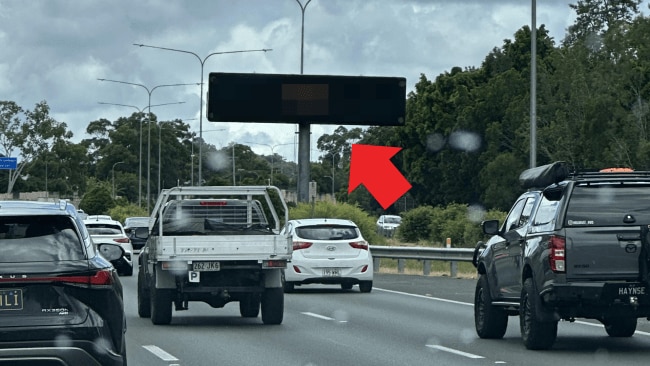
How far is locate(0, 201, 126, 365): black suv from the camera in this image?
32.5 ft

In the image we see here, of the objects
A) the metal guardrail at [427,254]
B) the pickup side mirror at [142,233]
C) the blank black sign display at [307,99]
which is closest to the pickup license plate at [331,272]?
the metal guardrail at [427,254]

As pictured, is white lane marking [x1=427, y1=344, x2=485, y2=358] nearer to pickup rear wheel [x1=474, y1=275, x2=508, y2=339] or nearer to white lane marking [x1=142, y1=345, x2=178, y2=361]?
pickup rear wheel [x1=474, y1=275, x2=508, y2=339]

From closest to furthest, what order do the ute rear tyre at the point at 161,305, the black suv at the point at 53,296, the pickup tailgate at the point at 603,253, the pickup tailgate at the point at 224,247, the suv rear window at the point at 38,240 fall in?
1. the black suv at the point at 53,296
2. the suv rear window at the point at 38,240
3. the pickup tailgate at the point at 603,253
4. the pickup tailgate at the point at 224,247
5. the ute rear tyre at the point at 161,305

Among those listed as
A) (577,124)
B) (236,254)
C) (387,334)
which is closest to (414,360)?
(387,334)

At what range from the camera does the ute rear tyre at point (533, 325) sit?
51.3ft

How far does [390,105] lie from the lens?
46.4m

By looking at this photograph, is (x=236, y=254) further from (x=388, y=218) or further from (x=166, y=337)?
(x=388, y=218)

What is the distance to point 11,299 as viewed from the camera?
9.93 metres

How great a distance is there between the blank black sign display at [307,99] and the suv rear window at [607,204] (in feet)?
99.6

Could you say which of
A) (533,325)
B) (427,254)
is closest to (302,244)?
(427,254)

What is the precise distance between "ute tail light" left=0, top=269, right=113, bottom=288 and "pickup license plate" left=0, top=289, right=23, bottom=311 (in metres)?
0.07

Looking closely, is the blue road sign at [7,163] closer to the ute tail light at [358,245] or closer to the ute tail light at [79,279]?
the ute tail light at [358,245]

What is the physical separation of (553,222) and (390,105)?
103ft

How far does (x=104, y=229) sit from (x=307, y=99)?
946 centimetres
